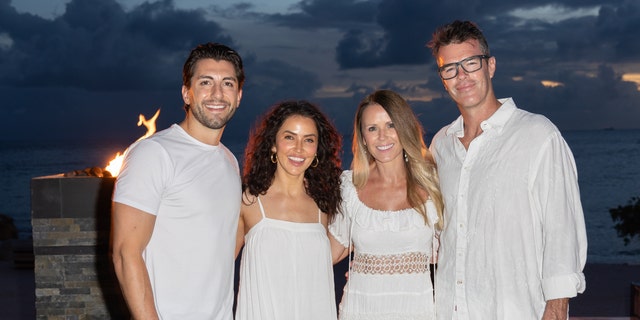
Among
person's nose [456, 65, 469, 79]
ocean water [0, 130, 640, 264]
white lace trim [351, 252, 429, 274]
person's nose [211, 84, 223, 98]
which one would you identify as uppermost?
person's nose [456, 65, 469, 79]

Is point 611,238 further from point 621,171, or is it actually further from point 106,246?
point 621,171

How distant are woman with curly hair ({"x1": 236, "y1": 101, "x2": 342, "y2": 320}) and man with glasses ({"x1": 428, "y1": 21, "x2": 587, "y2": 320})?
59 centimetres

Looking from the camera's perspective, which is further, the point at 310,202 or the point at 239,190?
the point at 310,202

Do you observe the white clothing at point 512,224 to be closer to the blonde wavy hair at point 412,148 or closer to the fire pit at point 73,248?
the blonde wavy hair at point 412,148

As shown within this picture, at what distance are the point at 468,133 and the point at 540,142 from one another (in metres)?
0.41

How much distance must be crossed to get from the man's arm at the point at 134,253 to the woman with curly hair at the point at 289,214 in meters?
0.71

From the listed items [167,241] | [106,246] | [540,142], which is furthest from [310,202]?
[106,246]

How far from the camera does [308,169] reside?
3.62 metres

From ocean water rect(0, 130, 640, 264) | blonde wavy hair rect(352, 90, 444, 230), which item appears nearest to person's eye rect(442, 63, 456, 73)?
blonde wavy hair rect(352, 90, 444, 230)

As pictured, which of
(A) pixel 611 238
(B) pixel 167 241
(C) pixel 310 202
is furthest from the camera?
(A) pixel 611 238

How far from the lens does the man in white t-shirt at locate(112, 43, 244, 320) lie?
262 centimetres

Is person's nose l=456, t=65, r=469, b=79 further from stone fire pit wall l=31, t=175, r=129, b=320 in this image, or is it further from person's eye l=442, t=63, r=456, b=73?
stone fire pit wall l=31, t=175, r=129, b=320

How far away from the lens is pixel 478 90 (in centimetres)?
310

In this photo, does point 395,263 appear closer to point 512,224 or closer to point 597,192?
point 512,224
